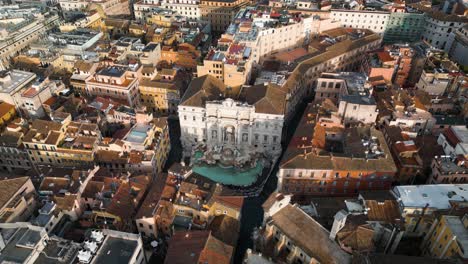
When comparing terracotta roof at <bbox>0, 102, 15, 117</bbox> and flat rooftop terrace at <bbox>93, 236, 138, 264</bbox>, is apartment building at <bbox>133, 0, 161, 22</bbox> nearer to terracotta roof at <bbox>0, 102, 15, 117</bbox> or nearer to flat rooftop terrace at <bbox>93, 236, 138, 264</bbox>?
terracotta roof at <bbox>0, 102, 15, 117</bbox>

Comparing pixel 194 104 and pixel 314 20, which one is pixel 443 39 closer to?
pixel 314 20

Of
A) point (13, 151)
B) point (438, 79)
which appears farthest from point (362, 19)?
point (13, 151)

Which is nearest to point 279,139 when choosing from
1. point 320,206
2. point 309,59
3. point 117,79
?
point 320,206

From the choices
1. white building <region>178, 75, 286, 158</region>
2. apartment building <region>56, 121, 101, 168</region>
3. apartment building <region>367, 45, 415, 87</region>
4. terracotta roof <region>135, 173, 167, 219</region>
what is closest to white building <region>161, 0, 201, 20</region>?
white building <region>178, 75, 286, 158</region>

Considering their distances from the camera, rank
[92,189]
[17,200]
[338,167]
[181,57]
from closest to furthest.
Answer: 1. [17,200]
2. [92,189]
3. [338,167]
4. [181,57]

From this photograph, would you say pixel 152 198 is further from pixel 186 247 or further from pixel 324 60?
pixel 324 60
